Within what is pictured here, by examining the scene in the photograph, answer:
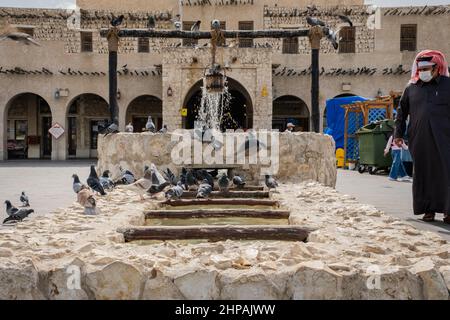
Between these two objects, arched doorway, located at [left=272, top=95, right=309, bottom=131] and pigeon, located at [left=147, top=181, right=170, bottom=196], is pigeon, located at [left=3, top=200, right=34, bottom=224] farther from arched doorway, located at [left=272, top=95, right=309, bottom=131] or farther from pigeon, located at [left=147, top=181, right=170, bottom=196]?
arched doorway, located at [left=272, top=95, right=309, bottom=131]

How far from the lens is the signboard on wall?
2464 centimetres

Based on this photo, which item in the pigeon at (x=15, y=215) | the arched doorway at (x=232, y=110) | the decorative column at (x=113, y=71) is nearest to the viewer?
the pigeon at (x=15, y=215)

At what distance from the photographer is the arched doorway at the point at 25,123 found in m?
27.6

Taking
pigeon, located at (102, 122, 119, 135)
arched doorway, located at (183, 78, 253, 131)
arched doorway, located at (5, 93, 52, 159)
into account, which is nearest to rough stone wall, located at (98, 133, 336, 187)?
pigeon, located at (102, 122, 119, 135)

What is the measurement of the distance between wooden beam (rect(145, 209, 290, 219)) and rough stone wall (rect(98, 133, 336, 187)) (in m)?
3.88

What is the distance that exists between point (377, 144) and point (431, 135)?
31.0 ft

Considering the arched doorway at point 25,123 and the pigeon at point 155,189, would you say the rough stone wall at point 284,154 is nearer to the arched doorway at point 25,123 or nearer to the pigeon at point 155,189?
the pigeon at point 155,189

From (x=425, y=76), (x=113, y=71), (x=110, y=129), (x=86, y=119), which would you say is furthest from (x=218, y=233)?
(x=86, y=119)

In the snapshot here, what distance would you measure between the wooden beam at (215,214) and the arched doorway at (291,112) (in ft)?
70.9

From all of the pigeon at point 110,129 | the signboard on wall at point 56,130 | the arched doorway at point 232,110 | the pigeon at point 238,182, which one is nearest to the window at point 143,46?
the arched doorway at point 232,110

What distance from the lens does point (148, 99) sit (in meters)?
27.8

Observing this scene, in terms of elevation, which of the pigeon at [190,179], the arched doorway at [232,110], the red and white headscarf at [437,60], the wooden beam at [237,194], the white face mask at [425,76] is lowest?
the wooden beam at [237,194]
